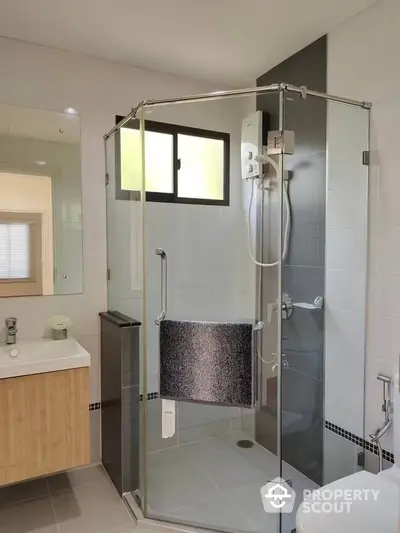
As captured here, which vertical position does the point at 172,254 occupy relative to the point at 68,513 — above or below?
above

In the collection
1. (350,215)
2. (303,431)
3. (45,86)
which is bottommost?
(303,431)

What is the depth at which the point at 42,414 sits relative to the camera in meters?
1.98

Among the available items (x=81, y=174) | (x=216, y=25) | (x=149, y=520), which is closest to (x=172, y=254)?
(x=81, y=174)

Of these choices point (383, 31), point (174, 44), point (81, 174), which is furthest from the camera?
point (81, 174)

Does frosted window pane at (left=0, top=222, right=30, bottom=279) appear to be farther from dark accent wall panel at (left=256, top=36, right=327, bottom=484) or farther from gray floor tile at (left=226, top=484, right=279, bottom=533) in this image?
gray floor tile at (left=226, top=484, right=279, bottom=533)

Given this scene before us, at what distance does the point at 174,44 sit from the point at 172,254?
1256 mm

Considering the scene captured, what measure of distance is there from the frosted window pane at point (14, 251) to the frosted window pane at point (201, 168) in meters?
1.01

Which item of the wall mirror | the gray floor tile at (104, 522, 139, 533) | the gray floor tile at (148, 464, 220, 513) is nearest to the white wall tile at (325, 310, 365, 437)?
the gray floor tile at (148, 464, 220, 513)

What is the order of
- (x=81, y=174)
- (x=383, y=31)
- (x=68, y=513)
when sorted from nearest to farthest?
1. (x=383, y=31)
2. (x=68, y=513)
3. (x=81, y=174)

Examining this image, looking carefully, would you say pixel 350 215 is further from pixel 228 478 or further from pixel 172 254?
pixel 228 478

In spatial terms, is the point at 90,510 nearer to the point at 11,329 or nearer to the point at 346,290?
the point at 11,329

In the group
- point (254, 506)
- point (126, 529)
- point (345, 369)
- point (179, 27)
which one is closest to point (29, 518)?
point (126, 529)

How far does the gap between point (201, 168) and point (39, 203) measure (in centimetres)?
105

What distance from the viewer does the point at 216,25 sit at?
2.13 metres
